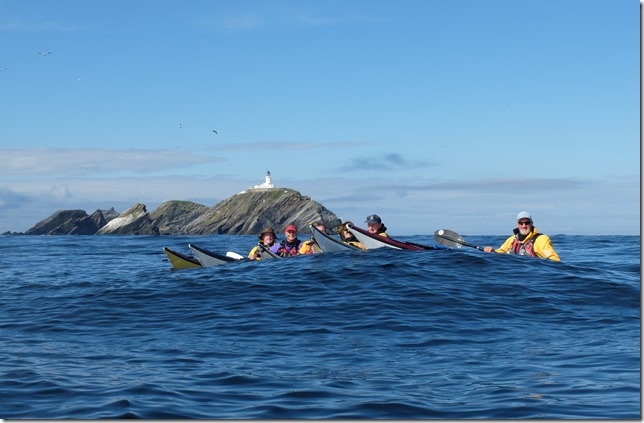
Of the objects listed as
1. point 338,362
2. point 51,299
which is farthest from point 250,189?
point 338,362

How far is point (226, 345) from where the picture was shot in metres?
11.7

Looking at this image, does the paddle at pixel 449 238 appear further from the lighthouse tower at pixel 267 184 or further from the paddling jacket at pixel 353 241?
the lighthouse tower at pixel 267 184

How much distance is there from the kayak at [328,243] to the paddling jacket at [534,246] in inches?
219

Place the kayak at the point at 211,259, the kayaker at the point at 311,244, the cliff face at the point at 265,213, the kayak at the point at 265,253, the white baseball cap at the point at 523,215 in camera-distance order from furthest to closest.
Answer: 1. the cliff face at the point at 265,213
2. the kayak at the point at 211,259
3. the kayaker at the point at 311,244
4. the kayak at the point at 265,253
5. the white baseball cap at the point at 523,215

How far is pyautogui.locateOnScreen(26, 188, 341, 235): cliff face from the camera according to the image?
5733 inches

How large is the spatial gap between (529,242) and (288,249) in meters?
8.30

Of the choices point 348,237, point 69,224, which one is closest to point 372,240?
point 348,237

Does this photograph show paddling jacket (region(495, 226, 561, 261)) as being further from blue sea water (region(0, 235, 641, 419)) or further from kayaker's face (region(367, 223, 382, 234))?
kayaker's face (region(367, 223, 382, 234))

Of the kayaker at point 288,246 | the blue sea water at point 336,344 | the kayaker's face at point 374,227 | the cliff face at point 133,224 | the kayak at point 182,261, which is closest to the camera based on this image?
the blue sea water at point 336,344

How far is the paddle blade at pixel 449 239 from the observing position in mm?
28828

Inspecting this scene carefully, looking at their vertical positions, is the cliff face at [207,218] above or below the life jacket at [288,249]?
above

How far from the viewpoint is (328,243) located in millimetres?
24875

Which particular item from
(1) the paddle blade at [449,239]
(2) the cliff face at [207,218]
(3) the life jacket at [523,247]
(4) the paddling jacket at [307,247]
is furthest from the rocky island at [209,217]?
(3) the life jacket at [523,247]

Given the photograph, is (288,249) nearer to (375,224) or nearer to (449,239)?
(375,224)
